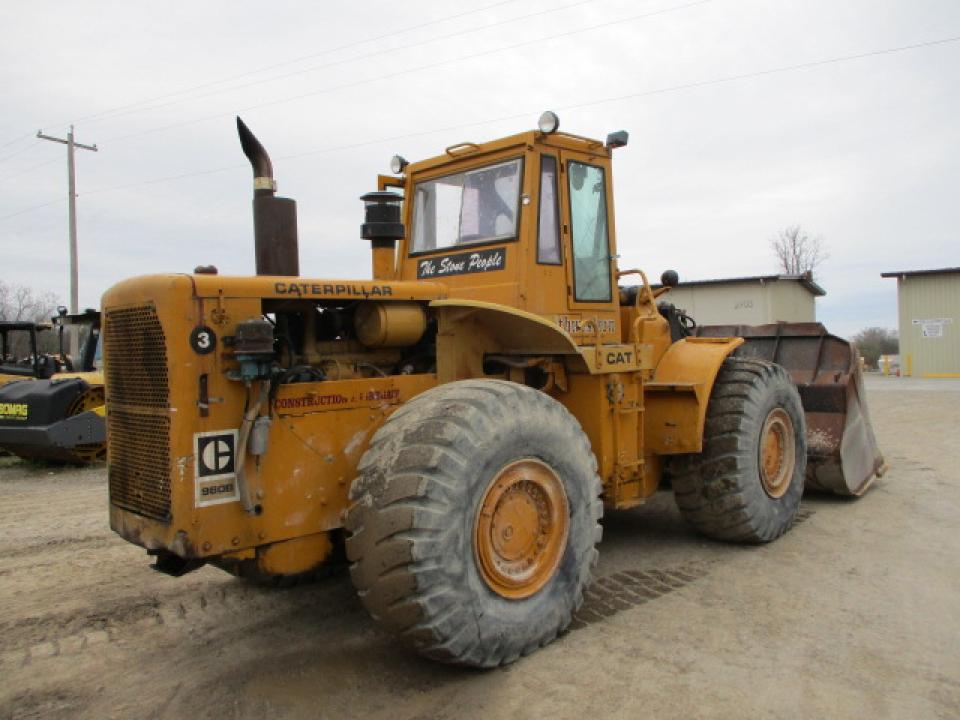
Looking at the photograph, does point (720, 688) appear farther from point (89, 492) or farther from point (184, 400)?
point (89, 492)

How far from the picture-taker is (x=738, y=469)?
579 cm

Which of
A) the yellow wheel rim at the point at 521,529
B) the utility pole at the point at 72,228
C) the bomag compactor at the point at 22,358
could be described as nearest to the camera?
the yellow wheel rim at the point at 521,529

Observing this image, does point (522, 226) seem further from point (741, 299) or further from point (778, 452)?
point (741, 299)

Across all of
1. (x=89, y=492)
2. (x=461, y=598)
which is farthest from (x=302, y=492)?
(x=89, y=492)

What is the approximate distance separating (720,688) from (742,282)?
1063 inches

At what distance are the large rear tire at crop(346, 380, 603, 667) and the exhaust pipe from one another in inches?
43.0

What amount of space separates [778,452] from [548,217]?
117 inches

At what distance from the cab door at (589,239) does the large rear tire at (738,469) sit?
1.06m

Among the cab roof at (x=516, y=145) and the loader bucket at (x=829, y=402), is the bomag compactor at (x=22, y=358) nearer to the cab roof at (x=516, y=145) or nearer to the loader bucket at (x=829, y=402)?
the cab roof at (x=516, y=145)

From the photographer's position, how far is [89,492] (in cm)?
892

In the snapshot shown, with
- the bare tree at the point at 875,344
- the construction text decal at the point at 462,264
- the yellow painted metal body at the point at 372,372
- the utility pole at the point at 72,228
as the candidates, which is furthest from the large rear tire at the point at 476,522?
the bare tree at the point at 875,344

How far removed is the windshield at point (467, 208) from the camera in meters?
5.04

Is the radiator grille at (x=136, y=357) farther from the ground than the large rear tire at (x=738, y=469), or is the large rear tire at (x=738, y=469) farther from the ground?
the radiator grille at (x=136, y=357)

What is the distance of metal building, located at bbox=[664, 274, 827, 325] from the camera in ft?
93.8
